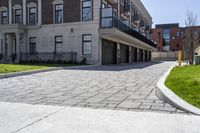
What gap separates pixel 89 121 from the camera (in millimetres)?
4797

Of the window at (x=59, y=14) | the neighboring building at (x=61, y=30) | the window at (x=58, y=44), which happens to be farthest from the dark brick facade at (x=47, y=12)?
the window at (x=58, y=44)

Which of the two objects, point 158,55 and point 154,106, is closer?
point 154,106

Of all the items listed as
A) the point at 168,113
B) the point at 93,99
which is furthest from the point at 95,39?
the point at 168,113

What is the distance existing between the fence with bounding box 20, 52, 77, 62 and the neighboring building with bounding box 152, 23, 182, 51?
226 ft

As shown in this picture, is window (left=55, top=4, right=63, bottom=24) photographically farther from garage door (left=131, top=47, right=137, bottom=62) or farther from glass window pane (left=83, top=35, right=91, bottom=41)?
garage door (left=131, top=47, right=137, bottom=62)

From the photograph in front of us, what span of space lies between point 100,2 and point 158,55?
184 ft

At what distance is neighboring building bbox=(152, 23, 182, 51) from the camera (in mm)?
89125

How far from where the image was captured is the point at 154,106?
598 cm

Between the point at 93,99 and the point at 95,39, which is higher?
the point at 95,39

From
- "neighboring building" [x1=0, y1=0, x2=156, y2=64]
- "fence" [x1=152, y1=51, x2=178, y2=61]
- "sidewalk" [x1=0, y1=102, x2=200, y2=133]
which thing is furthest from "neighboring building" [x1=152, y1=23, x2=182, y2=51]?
"sidewalk" [x1=0, y1=102, x2=200, y2=133]

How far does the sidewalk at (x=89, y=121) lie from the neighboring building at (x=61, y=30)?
1914cm

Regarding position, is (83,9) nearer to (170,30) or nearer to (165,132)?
(165,132)

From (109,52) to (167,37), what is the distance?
6647cm

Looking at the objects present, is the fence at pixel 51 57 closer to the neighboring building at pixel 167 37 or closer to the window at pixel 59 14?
the window at pixel 59 14
